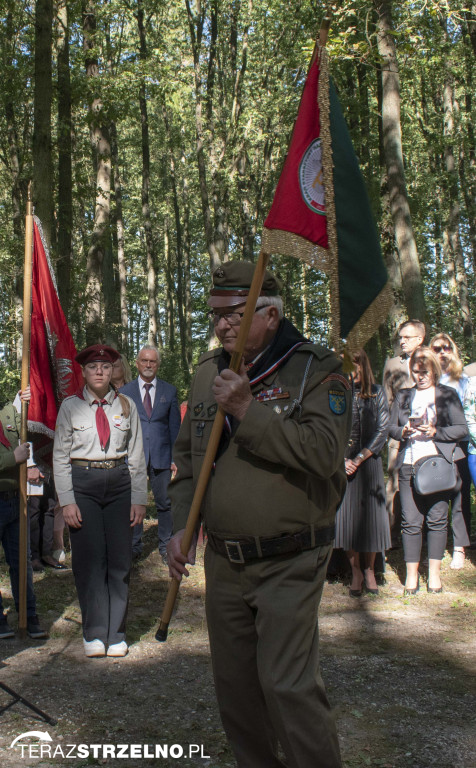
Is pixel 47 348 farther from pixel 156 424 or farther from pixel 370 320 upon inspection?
pixel 370 320

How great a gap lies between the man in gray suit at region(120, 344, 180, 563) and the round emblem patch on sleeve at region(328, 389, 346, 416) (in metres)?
5.64

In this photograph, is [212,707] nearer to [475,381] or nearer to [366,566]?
[366,566]

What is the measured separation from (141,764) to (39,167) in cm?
938

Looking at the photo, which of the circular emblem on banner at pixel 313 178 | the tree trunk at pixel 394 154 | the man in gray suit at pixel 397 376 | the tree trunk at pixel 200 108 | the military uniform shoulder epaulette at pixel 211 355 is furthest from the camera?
the tree trunk at pixel 200 108

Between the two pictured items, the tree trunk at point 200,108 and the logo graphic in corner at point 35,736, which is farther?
the tree trunk at point 200,108

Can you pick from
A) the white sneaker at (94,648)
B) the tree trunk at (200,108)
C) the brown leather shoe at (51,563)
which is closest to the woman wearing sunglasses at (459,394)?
the white sneaker at (94,648)

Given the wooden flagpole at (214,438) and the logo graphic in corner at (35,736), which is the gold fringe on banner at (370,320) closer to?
the wooden flagpole at (214,438)

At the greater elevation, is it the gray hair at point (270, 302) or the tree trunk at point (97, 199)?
the tree trunk at point (97, 199)

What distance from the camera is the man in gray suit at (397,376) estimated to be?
27.1ft

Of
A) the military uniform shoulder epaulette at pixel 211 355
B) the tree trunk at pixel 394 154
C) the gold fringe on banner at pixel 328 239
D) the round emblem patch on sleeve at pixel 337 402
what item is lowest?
the round emblem patch on sleeve at pixel 337 402

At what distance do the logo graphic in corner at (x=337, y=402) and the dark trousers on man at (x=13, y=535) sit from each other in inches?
158

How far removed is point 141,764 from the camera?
4164mm

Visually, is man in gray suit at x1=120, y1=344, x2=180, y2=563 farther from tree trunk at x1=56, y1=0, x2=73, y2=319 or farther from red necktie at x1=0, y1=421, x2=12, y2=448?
tree trunk at x1=56, y1=0, x2=73, y2=319

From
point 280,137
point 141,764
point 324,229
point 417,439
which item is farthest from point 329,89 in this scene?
point 280,137
